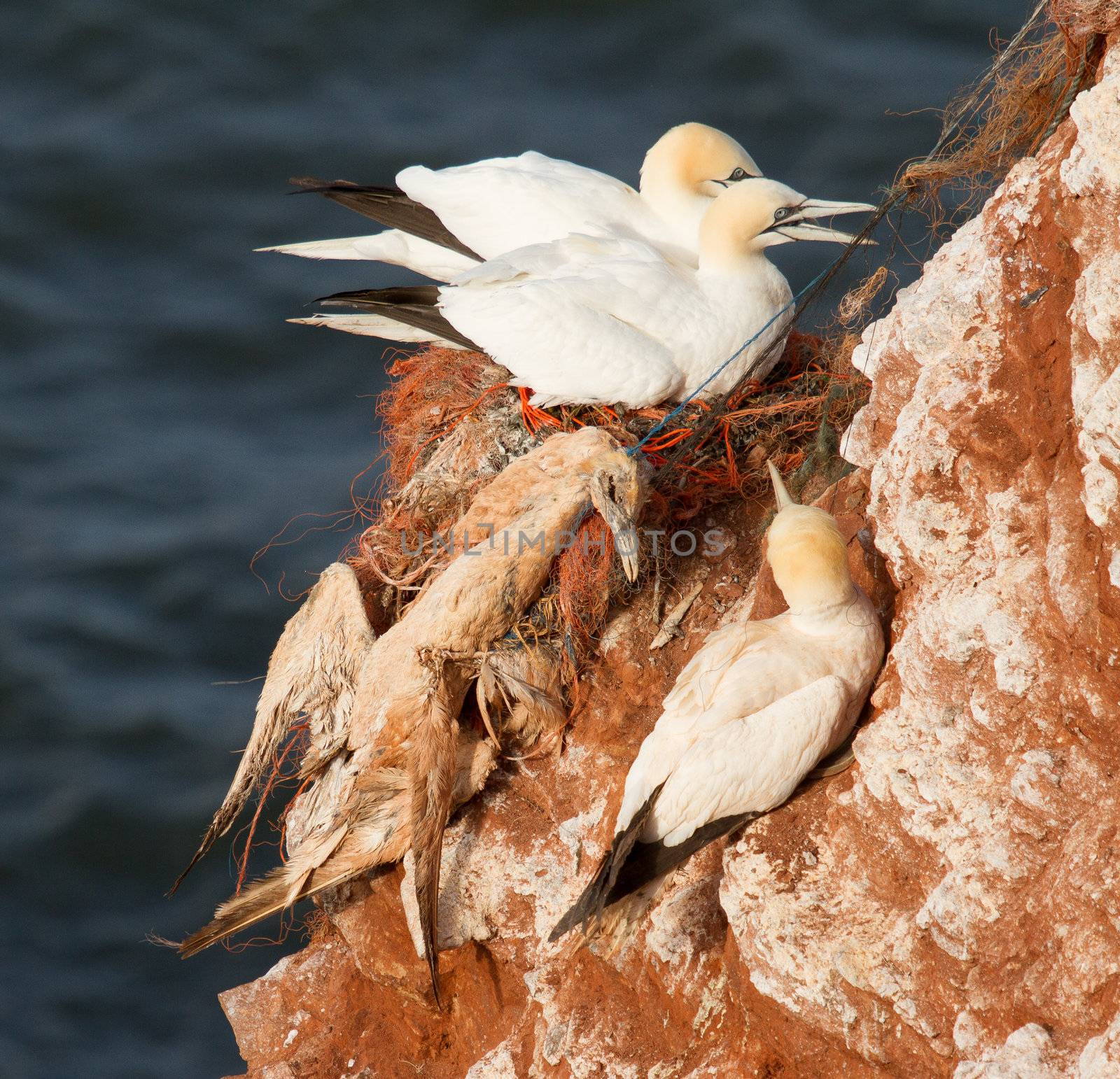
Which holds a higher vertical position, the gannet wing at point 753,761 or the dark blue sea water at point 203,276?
the dark blue sea water at point 203,276

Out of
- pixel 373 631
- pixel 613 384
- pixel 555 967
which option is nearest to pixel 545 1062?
pixel 555 967

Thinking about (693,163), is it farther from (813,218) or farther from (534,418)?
(534,418)

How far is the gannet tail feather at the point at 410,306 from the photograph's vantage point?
18.4ft

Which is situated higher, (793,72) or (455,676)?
(793,72)

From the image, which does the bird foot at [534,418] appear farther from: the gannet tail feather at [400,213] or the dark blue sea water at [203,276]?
the dark blue sea water at [203,276]

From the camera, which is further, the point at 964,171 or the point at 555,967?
the point at 555,967

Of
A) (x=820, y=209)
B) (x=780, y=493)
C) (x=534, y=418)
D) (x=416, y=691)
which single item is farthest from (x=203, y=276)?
(x=780, y=493)

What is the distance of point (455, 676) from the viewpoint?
15.7 feet

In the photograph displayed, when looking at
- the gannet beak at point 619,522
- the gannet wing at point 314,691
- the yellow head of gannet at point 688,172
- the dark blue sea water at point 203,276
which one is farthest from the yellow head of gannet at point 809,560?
the dark blue sea water at point 203,276

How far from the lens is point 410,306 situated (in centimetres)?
570

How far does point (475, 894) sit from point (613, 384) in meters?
1.97

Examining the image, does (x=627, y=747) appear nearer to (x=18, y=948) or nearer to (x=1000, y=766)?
(x=1000, y=766)

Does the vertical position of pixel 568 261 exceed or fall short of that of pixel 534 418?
it exceeds it

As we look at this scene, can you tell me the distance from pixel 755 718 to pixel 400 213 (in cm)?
334
